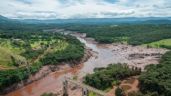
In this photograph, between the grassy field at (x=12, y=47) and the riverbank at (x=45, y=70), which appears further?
the grassy field at (x=12, y=47)

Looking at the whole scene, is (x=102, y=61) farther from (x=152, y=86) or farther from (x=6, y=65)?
(x=152, y=86)

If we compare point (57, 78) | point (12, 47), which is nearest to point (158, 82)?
point (57, 78)

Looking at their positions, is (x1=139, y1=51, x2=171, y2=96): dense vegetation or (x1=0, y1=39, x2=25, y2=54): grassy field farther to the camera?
(x1=0, y1=39, x2=25, y2=54): grassy field

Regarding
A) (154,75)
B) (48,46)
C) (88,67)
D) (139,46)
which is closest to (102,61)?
(88,67)

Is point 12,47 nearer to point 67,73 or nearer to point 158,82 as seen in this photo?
point 67,73

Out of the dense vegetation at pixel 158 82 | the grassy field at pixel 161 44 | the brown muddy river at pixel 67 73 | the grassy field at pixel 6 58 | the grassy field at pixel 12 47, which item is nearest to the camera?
the dense vegetation at pixel 158 82

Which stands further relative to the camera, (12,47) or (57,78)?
(12,47)

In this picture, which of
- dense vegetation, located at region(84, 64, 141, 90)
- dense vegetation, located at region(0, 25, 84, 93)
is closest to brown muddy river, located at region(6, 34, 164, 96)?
dense vegetation, located at region(0, 25, 84, 93)

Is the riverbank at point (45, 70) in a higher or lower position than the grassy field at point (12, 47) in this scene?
lower

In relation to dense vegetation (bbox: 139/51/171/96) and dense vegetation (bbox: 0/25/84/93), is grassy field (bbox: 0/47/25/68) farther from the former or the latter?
dense vegetation (bbox: 139/51/171/96)

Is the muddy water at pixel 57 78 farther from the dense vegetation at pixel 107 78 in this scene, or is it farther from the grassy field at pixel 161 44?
the grassy field at pixel 161 44

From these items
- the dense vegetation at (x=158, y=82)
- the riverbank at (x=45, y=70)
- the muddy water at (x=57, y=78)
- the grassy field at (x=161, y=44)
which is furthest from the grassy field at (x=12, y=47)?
the grassy field at (x=161, y=44)
